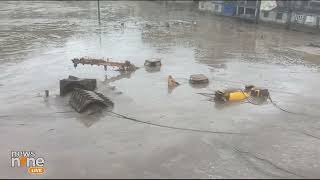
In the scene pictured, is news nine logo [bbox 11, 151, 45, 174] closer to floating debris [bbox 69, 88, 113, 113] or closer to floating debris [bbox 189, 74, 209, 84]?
floating debris [bbox 69, 88, 113, 113]

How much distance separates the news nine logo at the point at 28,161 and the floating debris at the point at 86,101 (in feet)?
15.8

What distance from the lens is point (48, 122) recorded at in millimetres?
19906

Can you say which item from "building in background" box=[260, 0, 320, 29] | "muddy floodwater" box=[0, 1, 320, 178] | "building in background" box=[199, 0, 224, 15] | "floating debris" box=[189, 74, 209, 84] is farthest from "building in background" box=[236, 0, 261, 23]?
"floating debris" box=[189, 74, 209, 84]

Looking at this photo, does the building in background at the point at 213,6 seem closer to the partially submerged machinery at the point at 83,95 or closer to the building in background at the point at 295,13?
the building in background at the point at 295,13

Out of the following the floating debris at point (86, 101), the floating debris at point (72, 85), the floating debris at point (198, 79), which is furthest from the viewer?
the floating debris at point (198, 79)

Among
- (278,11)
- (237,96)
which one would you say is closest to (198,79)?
(237,96)

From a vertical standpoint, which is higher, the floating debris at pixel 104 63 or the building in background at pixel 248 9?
the building in background at pixel 248 9

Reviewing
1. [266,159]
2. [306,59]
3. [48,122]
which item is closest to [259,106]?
[266,159]

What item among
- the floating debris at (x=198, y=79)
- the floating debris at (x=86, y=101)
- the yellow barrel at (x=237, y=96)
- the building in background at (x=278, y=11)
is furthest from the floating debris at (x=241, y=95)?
the building in background at (x=278, y=11)

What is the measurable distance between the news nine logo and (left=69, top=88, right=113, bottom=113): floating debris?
4.81 metres

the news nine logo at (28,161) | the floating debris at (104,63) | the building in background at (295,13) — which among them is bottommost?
the news nine logo at (28,161)

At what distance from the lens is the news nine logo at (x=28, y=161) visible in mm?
15297

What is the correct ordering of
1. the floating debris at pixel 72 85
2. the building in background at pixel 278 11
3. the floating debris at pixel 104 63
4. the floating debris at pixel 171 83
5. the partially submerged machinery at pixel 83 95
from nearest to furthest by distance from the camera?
the partially submerged machinery at pixel 83 95 < the floating debris at pixel 72 85 < the floating debris at pixel 171 83 < the floating debris at pixel 104 63 < the building in background at pixel 278 11

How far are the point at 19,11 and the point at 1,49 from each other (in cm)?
3392
